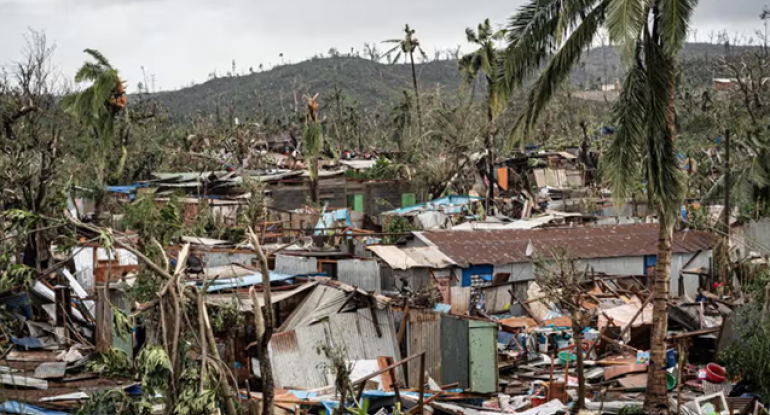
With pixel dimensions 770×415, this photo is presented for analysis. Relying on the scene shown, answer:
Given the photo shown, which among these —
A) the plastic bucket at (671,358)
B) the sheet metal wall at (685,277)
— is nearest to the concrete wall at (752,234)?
the sheet metal wall at (685,277)

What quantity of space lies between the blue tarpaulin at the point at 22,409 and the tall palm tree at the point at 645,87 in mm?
8012

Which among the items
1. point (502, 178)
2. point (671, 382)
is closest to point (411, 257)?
point (671, 382)

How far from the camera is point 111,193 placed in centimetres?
2872

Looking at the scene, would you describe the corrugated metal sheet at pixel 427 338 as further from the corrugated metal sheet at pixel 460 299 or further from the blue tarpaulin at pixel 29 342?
the blue tarpaulin at pixel 29 342

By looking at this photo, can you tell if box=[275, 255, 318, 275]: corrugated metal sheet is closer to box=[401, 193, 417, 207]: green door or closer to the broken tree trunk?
the broken tree trunk

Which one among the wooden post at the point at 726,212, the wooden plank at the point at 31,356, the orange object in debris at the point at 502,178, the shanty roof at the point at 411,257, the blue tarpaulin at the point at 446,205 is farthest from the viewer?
the orange object in debris at the point at 502,178

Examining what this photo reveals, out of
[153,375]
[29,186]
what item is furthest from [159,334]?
[29,186]

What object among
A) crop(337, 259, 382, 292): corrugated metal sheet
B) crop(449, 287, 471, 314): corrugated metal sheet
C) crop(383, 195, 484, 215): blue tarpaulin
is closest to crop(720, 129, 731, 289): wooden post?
crop(449, 287, 471, 314): corrugated metal sheet

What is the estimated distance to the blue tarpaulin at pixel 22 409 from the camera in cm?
980

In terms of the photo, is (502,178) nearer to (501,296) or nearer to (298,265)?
(501,296)

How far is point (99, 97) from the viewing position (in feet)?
77.7

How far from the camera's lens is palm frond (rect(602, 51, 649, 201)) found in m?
10.8

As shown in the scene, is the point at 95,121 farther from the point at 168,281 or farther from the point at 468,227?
the point at 168,281

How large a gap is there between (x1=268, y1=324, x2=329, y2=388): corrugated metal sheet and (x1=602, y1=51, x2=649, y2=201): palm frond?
18.3 ft
